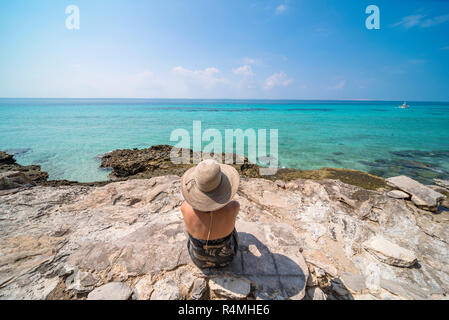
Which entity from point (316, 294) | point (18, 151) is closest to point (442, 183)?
point (316, 294)

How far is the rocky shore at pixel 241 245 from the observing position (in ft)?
8.00

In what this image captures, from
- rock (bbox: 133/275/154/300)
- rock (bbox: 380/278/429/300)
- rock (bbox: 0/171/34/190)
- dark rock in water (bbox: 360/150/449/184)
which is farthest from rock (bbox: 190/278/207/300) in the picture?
dark rock in water (bbox: 360/150/449/184)

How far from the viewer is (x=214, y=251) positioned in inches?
94.3

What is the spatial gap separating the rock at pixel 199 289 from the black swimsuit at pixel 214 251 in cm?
19

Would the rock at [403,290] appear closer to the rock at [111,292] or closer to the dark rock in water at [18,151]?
the rock at [111,292]

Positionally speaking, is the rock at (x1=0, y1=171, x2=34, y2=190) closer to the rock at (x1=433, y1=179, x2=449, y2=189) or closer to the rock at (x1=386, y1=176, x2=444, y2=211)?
the rock at (x1=386, y1=176, x2=444, y2=211)

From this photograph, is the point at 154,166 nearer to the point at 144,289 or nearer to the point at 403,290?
the point at 144,289

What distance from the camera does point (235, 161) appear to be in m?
9.45

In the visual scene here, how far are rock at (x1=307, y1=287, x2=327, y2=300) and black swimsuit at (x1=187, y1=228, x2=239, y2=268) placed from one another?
3.89 feet

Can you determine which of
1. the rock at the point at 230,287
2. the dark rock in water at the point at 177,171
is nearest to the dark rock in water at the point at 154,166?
the dark rock in water at the point at 177,171

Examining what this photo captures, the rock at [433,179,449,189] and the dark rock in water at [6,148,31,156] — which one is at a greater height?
the dark rock in water at [6,148,31,156]

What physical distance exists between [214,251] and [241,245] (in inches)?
31.2

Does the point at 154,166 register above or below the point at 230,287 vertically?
above

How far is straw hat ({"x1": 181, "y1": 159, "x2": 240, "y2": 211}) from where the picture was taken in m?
2.01
